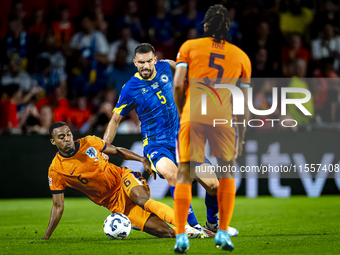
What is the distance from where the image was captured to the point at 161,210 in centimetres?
533

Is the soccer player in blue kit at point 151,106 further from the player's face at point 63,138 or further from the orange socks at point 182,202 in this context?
the orange socks at point 182,202

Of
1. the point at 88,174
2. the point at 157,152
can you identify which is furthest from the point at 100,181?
the point at 157,152

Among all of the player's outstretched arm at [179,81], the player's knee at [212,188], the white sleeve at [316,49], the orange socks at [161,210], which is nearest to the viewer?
the player's outstretched arm at [179,81]

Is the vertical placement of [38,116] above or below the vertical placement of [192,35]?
below

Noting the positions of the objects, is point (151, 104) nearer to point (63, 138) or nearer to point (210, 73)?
point (63, 138)

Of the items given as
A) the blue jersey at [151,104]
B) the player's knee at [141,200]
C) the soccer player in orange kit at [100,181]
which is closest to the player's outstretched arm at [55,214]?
the soccer player in orange kit at [100,181]

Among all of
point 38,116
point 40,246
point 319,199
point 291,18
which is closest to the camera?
point 40,246

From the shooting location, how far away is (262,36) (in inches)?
460

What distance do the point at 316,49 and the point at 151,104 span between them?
7.05 m

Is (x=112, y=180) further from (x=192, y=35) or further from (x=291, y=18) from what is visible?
(x=291, y=18)

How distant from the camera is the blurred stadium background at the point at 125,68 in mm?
9852

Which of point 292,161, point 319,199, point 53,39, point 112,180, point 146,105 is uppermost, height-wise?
point 53,39

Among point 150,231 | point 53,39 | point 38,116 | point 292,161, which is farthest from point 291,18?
point 150,231

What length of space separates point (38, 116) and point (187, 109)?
259 inches
